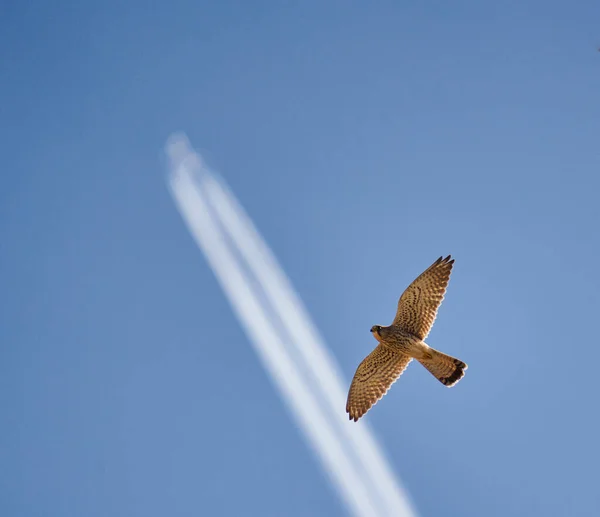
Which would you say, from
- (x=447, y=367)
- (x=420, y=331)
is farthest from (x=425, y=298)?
(x=447, y=367)

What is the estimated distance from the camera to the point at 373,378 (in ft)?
39.2

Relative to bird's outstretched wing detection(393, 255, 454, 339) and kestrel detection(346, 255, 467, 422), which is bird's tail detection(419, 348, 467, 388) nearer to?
kestrel detection(346, 255, 467, 422)

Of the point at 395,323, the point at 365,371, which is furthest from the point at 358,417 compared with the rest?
the point at 395,323

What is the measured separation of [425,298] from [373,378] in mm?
1641

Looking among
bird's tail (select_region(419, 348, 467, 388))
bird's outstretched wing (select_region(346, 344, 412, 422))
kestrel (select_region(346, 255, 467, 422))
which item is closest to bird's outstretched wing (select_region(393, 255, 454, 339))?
kestrel (select_region(346, 255, 467, 422))

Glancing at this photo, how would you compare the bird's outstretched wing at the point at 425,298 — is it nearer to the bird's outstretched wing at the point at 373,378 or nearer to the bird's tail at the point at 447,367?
the bird's tail at the point at 447,367

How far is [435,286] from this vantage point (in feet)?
36.9

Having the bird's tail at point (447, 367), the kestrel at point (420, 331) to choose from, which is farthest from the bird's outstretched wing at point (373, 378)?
the bird's tail at point (447, 367)

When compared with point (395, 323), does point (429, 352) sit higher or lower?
lower

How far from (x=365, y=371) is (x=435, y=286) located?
185cm

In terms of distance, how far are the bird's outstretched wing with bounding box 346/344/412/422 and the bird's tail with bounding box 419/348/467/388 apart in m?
0.56

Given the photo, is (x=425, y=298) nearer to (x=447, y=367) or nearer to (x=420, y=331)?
(x=420, y=331)

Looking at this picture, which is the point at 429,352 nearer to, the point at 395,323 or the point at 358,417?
the point at 395,323

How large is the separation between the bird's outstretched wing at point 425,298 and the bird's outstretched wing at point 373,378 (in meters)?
0.59
